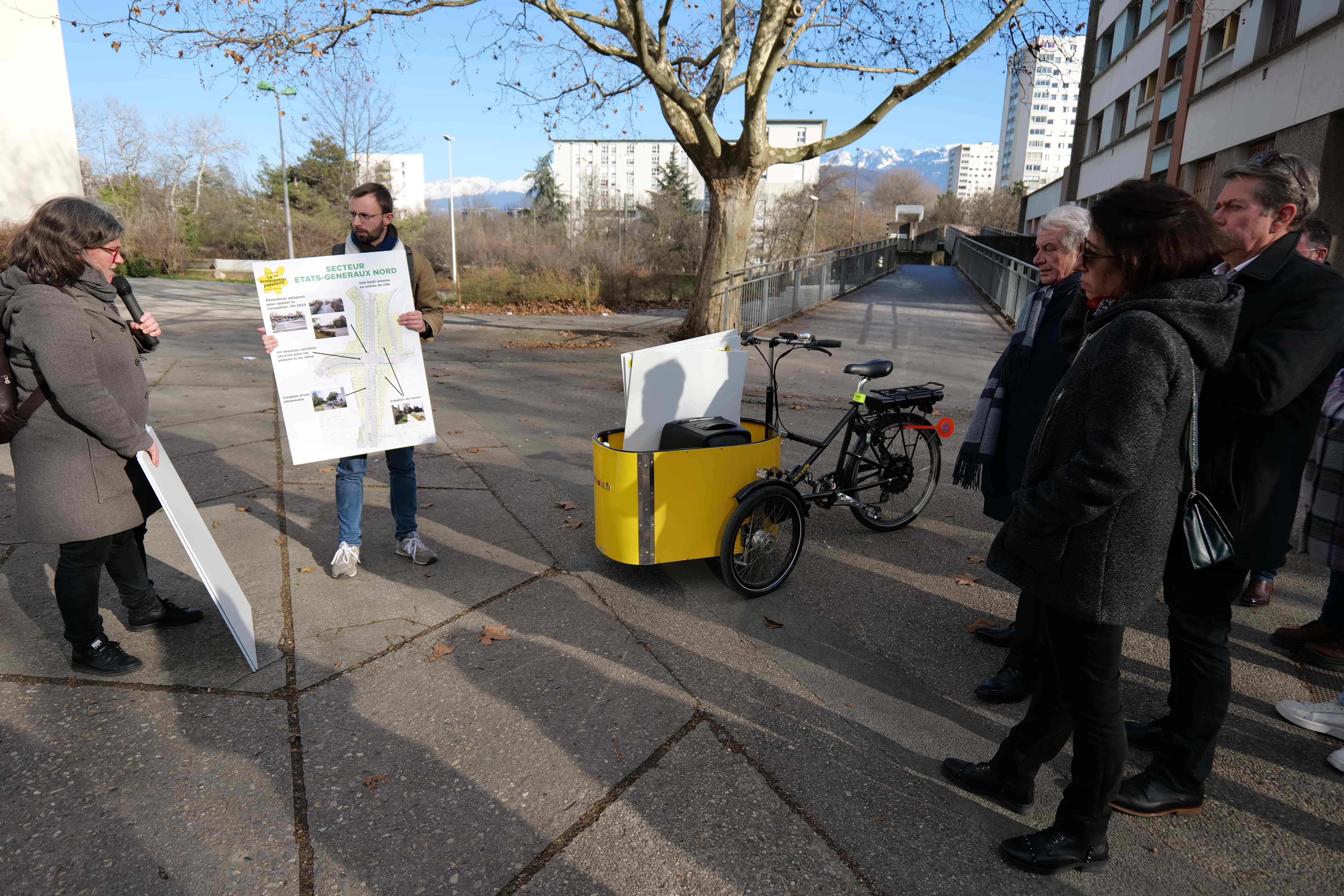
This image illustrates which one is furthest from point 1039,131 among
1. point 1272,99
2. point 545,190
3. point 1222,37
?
point 1272,99

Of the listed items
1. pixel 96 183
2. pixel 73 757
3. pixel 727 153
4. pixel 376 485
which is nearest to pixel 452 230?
pixel 96 183

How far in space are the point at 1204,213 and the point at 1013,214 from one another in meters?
66.8

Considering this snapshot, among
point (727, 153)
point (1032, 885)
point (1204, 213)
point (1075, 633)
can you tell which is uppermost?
point (727, 153)

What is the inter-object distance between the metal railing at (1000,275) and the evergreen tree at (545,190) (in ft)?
170

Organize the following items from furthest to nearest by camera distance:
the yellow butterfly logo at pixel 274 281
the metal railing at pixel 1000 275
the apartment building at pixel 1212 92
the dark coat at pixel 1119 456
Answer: the metal railing at pixel 1000 275 → the apartment building at pixel 1212 92 → the yellow butterfly logo at pixel 274 281 → the dark coat at pixel 1119 456

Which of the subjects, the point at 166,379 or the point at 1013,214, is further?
the point at 1013,214

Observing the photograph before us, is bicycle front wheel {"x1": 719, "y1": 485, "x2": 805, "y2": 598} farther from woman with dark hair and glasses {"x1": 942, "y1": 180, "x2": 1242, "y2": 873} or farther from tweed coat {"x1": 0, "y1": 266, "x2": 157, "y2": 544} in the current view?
tweed coat {"x1": 0, "y1": 266, "x2": 157, "y2": 544}

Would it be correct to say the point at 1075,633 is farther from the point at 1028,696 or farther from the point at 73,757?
the point at 73,757

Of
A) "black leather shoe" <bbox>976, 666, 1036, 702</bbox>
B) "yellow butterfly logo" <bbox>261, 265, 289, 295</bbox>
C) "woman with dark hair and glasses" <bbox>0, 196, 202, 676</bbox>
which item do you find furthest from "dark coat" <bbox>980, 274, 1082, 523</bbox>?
"woman with dark hair and glasses" <bbox>0, 196, 202, 676</bbox>

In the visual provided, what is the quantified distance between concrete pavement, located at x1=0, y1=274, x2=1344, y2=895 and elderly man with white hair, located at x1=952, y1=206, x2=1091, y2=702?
0.62 ft

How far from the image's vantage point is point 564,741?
2949 mm

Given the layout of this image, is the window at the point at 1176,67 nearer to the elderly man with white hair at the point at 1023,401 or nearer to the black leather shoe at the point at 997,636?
the elderly man with white hair at the point at 1023,401

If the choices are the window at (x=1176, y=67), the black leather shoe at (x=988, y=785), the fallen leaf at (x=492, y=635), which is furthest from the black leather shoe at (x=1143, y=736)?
the window at (x=1176, y=67)

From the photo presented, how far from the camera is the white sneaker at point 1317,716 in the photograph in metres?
3.11
